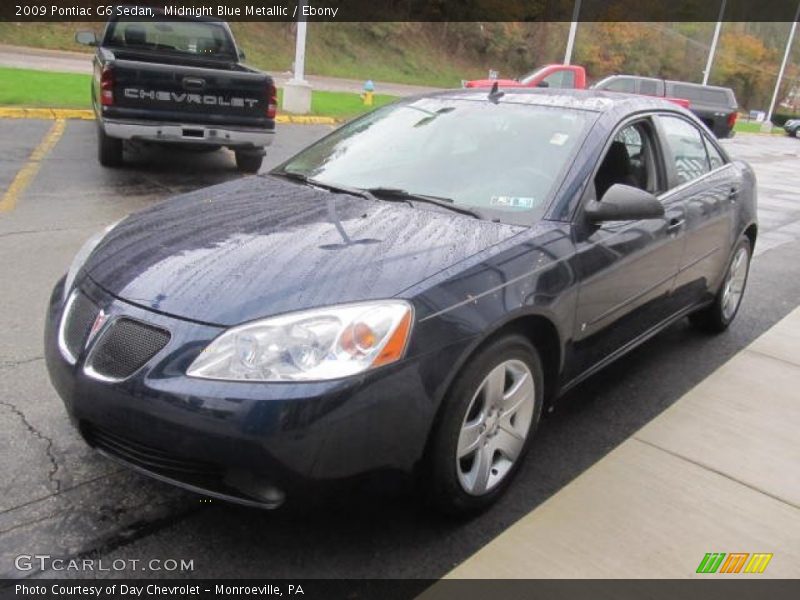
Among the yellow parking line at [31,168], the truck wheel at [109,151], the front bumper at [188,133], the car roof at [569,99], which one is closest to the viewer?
the car roof at [569,99]

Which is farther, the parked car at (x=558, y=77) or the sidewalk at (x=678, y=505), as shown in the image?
the parked car at (x=558, y=77)

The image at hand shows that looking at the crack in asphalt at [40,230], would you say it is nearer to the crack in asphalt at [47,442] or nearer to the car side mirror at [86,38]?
the crack in asphalt at [47,442]

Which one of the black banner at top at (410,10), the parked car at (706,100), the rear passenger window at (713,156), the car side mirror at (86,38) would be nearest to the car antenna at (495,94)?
the rear passenger window at (713,156)

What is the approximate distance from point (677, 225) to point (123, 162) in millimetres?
7526

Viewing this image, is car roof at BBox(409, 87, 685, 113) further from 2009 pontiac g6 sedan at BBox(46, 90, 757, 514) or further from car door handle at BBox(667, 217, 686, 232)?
car door handle at BBox(667, 217, 686, 232)

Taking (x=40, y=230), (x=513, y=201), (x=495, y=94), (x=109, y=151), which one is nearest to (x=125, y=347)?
(x=513, y=201)

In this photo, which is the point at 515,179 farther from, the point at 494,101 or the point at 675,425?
Result: the point at 675,425

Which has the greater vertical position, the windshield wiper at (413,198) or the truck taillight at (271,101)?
the windshield wiper at (413,198)

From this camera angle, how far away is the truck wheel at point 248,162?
9.60 meters

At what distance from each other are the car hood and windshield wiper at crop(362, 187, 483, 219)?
0.18 ft

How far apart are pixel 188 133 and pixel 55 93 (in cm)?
741

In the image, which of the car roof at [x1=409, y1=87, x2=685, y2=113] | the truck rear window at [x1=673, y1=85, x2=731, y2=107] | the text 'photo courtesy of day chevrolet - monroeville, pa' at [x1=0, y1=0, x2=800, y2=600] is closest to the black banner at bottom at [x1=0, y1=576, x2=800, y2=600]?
the text 'photo courtesy of day chevrolet - monroeville, pa' at [x1=0, y1=0, x2=800, y2=600]

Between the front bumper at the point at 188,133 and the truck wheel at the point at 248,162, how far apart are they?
1.97 feet

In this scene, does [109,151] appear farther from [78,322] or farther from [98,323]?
[98,323]
